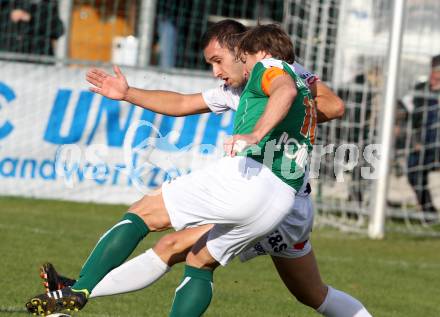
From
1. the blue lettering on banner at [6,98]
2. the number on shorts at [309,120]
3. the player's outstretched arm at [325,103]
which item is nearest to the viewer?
the number on shorts at [309,120]

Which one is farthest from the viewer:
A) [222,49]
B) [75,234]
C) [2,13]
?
[2,13]

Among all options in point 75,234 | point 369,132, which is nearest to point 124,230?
point 75,234

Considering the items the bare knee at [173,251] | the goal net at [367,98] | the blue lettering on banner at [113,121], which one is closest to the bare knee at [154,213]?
the bare knee at [173,251]

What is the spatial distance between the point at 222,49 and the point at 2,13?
1004 cm

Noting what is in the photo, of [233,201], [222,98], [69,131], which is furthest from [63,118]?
[233,201]

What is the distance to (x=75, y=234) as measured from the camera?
33.3 ft

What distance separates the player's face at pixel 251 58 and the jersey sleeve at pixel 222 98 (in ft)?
1.82

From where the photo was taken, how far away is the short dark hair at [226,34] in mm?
5676

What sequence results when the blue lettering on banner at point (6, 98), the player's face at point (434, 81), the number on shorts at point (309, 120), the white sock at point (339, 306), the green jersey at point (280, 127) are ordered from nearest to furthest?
the green jersey at point (280, 127)
the number on shorts at point (309, 120)
the white sock at point (339, 306)
the blue lettering on banner at point (6, 98)
the player's face at point (434, 81)

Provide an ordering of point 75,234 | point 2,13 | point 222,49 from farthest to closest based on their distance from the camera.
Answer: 1. point 2,13
2. point 75,234
3. point 222,49

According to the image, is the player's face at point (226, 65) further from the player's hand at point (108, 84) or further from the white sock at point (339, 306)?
the white sock at point (339, 306)

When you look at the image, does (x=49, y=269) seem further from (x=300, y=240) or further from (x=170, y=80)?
(x=170, y=80)

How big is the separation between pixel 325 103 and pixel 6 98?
25.3ft

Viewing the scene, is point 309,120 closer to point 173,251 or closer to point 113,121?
point 173,251
